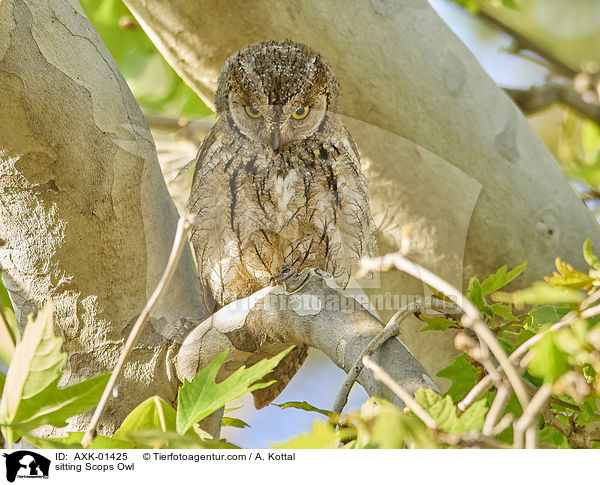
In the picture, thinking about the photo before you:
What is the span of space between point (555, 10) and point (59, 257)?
1.47 m

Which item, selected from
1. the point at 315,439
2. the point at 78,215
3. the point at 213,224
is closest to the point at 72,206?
the point at 78,215

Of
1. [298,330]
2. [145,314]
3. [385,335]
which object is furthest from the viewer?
[298,330]

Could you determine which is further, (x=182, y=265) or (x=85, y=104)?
(x=182, y=265)

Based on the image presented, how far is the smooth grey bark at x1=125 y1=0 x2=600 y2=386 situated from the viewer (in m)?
1.19

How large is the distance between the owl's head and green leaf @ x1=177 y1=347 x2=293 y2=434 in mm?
713

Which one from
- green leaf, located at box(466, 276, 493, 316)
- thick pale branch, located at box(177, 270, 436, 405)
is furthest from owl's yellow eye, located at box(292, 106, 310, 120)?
green leaf, located at box(466, 276, 493, 316)

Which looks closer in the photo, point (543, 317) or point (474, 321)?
point (474, 321)

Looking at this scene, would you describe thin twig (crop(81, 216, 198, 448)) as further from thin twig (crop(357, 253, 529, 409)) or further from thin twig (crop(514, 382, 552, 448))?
thin twig (crop(514, 382, 552, 448))

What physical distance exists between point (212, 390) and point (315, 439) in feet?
0.40

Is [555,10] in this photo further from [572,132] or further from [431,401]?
[431,401]

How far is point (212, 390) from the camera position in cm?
56
